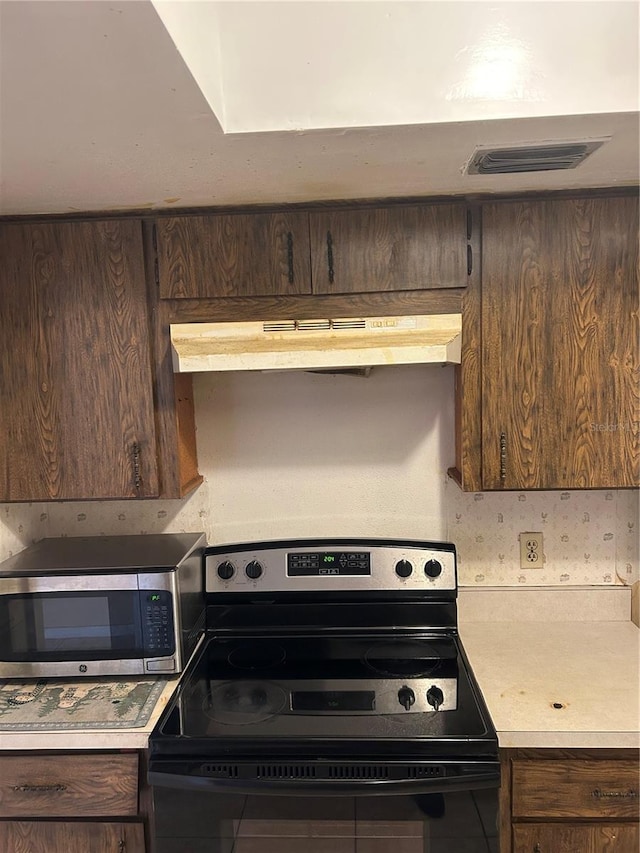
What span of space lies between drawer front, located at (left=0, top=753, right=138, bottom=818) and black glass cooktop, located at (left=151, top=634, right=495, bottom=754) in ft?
0.50

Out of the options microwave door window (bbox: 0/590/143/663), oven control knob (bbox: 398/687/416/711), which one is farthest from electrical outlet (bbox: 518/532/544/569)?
microwave door window (bbox: 0/590/143/663)

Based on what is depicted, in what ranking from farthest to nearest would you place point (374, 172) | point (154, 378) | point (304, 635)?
point (304, 635) → point (154, 378) → point (374, 172)

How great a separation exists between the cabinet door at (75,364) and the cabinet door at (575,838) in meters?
1.29

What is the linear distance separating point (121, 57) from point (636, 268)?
4.44 ft

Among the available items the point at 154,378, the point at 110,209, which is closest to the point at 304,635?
the point at 154,378

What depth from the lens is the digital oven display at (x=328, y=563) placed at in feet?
6.15

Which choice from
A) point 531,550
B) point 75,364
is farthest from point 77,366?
point 531,550

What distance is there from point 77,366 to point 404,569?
115cm

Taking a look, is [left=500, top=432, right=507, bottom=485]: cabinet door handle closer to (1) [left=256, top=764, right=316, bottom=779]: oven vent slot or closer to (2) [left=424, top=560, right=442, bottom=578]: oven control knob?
(2) [left=424, top=560, right=442, bottom=578]: oven control knob

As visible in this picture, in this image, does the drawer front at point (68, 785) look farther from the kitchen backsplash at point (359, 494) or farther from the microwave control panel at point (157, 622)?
the kitchen backsplash at point (359, 494)

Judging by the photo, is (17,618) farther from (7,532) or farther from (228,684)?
(228,684)

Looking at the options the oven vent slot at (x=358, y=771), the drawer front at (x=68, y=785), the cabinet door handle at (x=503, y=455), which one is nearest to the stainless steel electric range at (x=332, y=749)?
the oven vent slot at (x=358, y=771)

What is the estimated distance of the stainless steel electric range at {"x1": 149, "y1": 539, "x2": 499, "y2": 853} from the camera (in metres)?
1.32

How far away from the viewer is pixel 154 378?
67.2 inches
